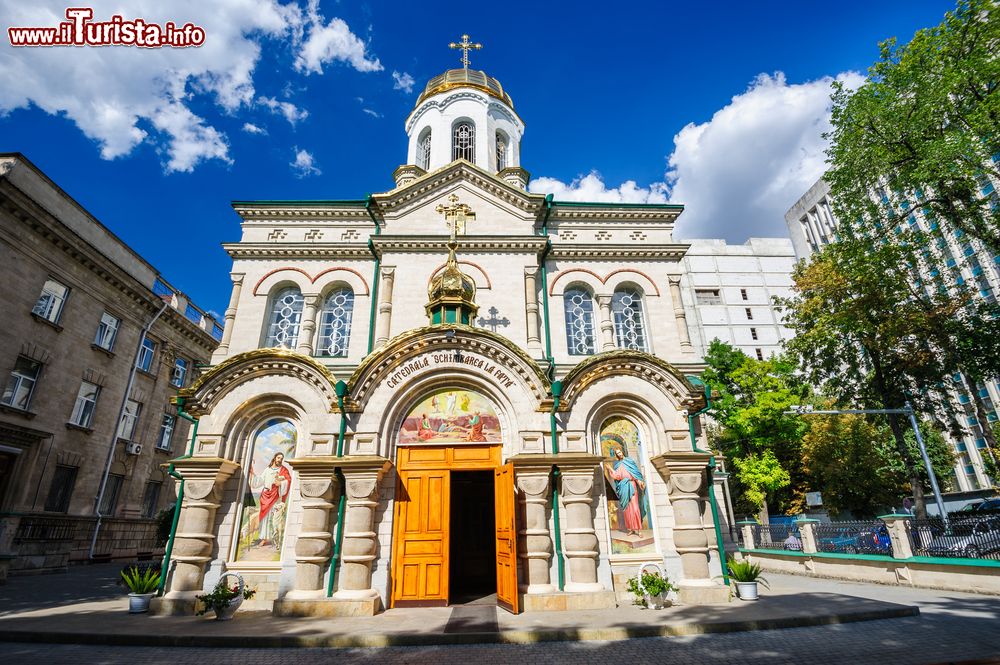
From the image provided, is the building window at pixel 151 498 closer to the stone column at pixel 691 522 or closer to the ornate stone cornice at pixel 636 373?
the ornate stone cornice at pixel 636 373

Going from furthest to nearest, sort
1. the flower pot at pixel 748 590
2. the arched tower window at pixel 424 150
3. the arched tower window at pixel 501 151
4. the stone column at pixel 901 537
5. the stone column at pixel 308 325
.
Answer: the arched tower window at pixel 424 150
the arched tower window at pixel 501 151
the stone column at pixel 308 325
the stone column at pixel 901 537
the flower pot at pixel 748 590

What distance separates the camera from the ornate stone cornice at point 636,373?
39.1 feet

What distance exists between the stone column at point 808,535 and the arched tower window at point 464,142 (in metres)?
20.5

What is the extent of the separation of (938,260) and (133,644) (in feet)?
95.9

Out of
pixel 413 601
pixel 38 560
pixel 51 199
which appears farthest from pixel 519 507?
pixel 51 199

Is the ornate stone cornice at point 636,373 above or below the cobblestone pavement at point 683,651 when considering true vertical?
above

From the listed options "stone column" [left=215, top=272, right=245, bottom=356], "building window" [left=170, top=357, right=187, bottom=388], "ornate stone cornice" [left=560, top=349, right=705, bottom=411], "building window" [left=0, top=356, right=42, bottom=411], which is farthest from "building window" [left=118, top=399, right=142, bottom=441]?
"ornate stone cornice" [left=560, top=349, right=705, bottom=411]

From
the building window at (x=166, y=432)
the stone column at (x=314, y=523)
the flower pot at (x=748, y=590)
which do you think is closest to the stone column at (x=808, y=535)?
the flower pot at (x=748, y=590)

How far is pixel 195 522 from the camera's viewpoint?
10.6 meters

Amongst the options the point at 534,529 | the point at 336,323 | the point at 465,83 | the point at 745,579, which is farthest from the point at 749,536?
the point at 465,83

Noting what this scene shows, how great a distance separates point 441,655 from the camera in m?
7.45

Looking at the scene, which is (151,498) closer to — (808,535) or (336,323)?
(336,323)

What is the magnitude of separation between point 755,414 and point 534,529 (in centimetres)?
2175

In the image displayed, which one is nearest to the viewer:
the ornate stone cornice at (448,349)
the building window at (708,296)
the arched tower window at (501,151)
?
the ornate stone cornice at (448,349)
